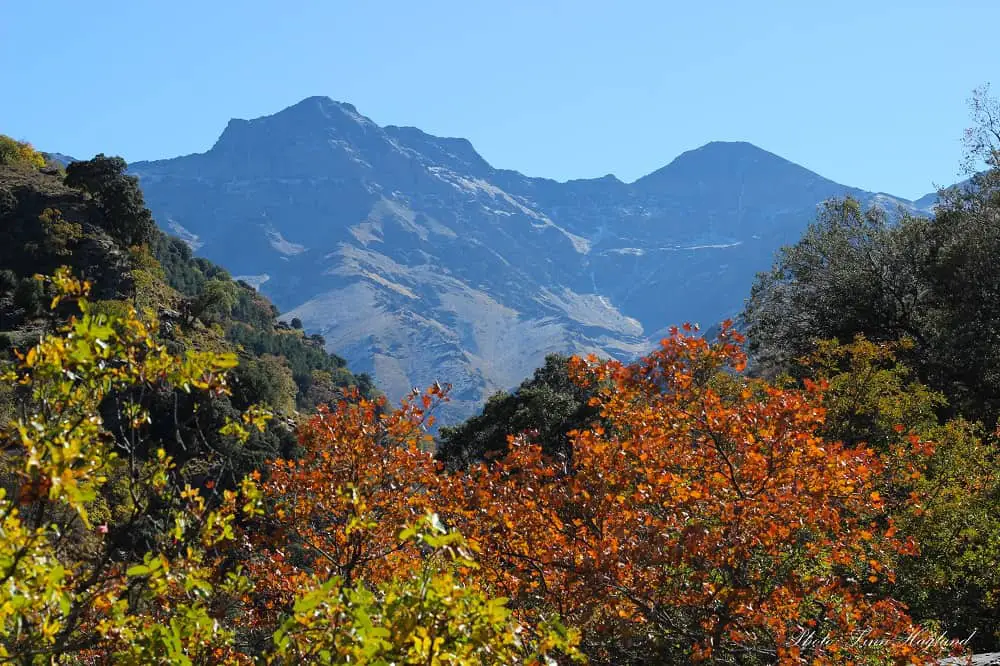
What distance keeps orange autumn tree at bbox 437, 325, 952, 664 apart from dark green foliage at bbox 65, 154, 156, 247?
59.9 meters

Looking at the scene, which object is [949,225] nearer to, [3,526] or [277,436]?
[3,526]

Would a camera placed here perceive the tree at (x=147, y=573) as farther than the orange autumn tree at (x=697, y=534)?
No

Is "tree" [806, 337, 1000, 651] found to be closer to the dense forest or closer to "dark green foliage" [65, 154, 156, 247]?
the dense forest

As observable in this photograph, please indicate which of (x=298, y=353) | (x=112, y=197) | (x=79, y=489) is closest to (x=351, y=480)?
(x=79, y=489)

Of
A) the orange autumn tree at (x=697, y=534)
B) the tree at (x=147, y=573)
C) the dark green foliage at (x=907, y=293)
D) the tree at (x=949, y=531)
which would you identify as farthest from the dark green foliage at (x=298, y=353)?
the tree at (x=147, y=573)

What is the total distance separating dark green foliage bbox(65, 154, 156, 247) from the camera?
6181 centimetres

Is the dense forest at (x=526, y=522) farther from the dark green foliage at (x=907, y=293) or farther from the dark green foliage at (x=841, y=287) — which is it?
the dark green foliage at (x=841, y=287)

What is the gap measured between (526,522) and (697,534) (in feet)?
11.3

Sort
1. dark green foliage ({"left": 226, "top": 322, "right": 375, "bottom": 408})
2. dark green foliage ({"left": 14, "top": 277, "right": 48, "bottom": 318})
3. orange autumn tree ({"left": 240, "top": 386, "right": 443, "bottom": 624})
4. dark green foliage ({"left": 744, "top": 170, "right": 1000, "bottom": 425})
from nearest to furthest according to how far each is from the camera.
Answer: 1. orange autumn tree ({"left": 240, "top": 386, "right": 443, "bottom": 624})
2. dark green foliage ({"left": 744, "top": 170, "right": 1000, "bottom": 425})
3. dark green foliage ({"left": 14, "top": 277, "right": 48, "bottom": 318})
4. dark green foliage ({"left": 226, "top": 322, "right": 375, "bottom": 408})

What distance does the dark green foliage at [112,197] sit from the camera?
203ft

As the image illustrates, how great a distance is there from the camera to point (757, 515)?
27.7ft

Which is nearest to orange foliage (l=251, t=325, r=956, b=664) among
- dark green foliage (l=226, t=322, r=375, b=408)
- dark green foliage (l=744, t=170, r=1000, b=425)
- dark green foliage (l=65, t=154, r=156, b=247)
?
dark green foliage (l=744, t=170, r=1000, b=425)

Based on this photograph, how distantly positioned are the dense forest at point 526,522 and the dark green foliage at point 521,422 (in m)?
18.1

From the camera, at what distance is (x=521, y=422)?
144ft
